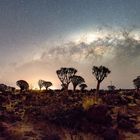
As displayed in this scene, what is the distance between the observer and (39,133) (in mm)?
20656

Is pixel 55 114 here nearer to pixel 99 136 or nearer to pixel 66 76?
pixel 99 136

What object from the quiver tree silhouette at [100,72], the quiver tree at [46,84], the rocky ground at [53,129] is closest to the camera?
the rocky ground at [53,129]

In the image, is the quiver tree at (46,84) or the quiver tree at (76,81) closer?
the quiver tree at (76,81)

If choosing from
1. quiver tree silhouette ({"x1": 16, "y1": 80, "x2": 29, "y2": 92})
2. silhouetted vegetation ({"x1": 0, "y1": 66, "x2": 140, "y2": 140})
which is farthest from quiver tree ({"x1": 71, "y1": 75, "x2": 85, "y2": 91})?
silhouetted vegetation ({"x1": 0, "y1": 66, "x2": 140, "y2": 140})

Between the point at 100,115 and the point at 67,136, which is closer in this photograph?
the point at 67,136

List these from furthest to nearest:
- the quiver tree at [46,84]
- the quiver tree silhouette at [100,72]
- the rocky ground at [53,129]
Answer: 1. the quiver tree at [46,84]
2. the quiver tree silhouette at [100,72]
3. the rocky ground at [53,129]

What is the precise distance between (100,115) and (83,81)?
39.0 metres

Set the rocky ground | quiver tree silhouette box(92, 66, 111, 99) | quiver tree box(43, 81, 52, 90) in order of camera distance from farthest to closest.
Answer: quiver tree box(43, 81, 52, 90) < quiver tree silhouette box(92, 66, 111, 99) < the rocky ground

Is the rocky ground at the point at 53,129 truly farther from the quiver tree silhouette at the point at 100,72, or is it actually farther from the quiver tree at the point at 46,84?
the quiver tree at the point at 46,84

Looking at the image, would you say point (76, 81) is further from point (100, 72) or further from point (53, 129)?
point (53, 129)

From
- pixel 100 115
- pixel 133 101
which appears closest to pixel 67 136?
pixel 100 115

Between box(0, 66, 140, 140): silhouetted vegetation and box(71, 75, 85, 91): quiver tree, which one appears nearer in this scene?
box(0, 66, 140, 140): silhouetted vegetation

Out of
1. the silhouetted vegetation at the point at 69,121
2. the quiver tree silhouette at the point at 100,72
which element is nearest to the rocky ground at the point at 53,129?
the silhouetted vegetation at the point at 69,121

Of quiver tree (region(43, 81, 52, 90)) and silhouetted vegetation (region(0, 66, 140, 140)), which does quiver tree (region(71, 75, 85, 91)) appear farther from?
silhouetted vegetation (region(0, 66, 140, 140))
